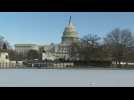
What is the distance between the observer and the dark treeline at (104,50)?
352cm

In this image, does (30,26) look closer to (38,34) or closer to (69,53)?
(38,34)

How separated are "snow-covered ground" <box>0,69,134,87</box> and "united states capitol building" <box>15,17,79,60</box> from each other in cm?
18

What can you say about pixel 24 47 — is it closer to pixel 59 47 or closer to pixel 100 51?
pixel 59 47

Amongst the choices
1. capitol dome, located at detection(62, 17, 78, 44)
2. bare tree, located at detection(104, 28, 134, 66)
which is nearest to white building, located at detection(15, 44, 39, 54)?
capitol dome, located at detection(62, 17, 78, 44)

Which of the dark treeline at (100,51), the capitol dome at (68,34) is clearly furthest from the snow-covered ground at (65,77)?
the capitol dome at (68,34)

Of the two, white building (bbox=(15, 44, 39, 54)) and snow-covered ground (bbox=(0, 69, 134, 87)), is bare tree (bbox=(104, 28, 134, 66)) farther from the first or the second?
white building (bbox=(15, 44, 39, 54))

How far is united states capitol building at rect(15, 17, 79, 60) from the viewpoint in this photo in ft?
11.3

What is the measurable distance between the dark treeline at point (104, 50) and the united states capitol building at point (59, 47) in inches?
3.2

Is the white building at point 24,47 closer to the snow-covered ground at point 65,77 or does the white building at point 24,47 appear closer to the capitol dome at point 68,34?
the snow-covered ground at point 65,77

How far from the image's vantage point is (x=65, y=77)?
3.48 metres

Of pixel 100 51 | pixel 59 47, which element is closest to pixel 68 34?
pixel 59 47

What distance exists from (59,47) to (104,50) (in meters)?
0.56
